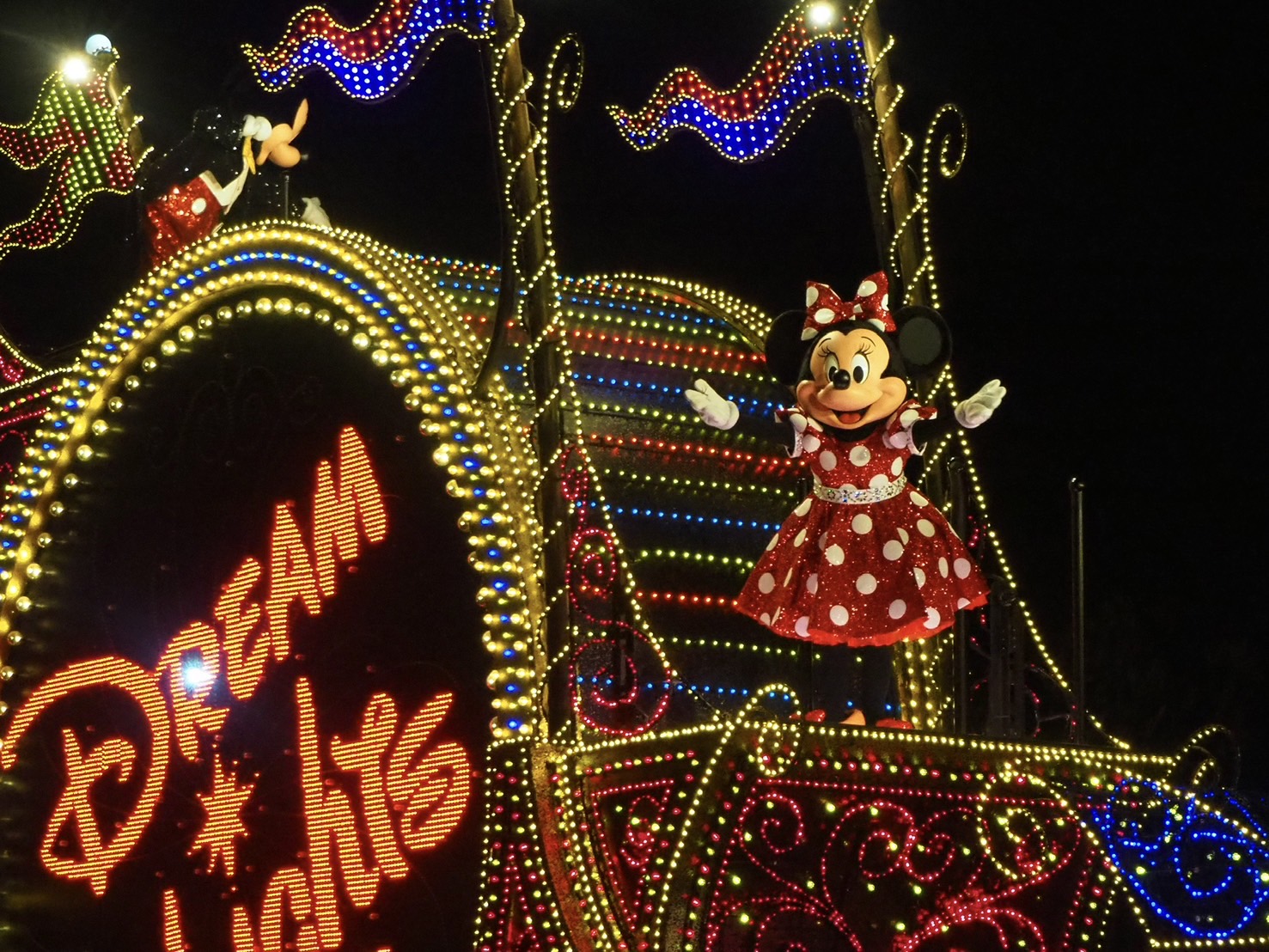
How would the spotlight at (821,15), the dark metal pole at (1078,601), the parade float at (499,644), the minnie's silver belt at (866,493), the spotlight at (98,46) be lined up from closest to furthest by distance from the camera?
the parade float at (499,644) < the dark metal pole at (1078,601) < the minnie's silver belt at (866,493) < the spotlight at (821,15) < the spotlight at (98,46)

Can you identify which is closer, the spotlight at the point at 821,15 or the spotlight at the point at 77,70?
the spotlight at the point at 821,15

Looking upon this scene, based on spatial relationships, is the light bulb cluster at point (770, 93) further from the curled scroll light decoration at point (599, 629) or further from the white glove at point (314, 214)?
the white glove at point (314, 214)

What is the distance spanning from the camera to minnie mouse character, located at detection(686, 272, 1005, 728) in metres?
5.25

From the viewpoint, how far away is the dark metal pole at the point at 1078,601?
16.8 ft

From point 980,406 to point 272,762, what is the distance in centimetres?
286

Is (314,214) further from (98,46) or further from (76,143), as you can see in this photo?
(98,46)

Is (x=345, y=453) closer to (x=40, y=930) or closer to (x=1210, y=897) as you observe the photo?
(x=40, y=930)

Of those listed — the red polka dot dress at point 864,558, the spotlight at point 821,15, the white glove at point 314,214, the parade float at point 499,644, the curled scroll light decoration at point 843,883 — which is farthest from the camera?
the white glove at point 314,214

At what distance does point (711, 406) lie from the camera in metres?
5.49

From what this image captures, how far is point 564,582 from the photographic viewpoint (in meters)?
5.36

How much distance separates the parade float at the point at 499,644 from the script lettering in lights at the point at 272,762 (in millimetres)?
15

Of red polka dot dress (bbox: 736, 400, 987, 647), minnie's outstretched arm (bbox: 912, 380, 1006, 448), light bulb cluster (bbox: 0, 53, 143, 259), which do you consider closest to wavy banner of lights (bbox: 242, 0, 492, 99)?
red polka dot dress (bbox: 736, 400, 987, 647)

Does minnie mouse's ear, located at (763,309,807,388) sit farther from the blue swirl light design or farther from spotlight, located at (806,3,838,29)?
the blue swirl light design

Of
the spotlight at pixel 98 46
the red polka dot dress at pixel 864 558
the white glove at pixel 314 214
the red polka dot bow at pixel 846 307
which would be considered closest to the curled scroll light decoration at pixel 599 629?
the red polka dot dress at pixel 864 558
